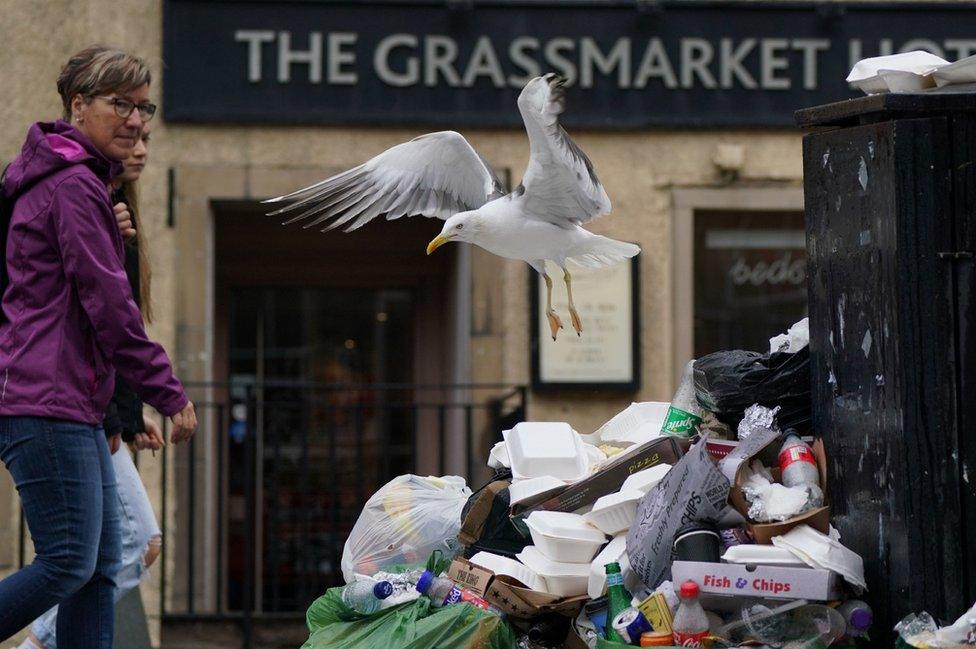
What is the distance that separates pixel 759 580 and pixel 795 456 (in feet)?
1.69

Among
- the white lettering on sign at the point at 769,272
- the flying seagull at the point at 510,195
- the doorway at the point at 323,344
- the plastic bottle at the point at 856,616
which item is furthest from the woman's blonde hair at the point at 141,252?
the white lettering on sign at the point at 769,272

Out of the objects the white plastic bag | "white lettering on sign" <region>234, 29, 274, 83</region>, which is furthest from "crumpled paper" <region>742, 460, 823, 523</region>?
"white lettering on sign" <region>234, 29, 274, 83</region>

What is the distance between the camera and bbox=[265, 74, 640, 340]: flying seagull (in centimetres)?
544

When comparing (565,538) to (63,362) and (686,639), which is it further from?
(63,362)

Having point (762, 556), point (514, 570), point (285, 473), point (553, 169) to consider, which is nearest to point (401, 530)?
point (514, 570)

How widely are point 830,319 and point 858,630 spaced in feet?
2.56

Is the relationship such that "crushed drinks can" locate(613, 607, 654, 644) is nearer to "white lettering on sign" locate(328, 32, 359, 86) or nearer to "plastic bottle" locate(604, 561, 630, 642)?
"plastic bottle" locate(604, 561, 630, 642)

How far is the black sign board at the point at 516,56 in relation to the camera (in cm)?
912

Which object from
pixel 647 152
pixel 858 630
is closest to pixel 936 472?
pixel 858 630

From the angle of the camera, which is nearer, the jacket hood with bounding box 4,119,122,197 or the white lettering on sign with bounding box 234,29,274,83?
the jacket hood with bounding box 4,119,122,197

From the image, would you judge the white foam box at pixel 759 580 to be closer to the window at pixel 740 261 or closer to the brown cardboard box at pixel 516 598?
the brown cardboard box at pixel 516 598

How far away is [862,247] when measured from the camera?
12.8ft

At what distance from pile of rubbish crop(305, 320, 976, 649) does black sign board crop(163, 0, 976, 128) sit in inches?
179

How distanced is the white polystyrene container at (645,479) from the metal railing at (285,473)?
386 centimetres
